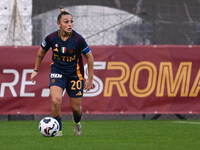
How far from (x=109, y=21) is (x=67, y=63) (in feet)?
20.3

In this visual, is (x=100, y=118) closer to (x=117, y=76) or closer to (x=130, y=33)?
(x=117, y=76)

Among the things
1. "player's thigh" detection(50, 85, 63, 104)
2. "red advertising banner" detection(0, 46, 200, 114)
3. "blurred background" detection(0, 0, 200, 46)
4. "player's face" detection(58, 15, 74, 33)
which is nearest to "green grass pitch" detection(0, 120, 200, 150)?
"player's thigh" detection(50, 85, 63, 104)

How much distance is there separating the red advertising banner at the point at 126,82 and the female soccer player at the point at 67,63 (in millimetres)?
4289

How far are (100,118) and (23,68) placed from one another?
7.09ft

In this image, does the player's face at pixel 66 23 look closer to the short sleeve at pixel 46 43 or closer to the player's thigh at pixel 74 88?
the short sleeve at pixel 46 43

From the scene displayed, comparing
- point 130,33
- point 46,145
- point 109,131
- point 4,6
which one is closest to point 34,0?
point 4,6

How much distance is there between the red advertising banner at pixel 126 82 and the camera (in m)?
13.7

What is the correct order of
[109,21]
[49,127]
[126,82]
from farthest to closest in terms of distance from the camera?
[109,21] → [126,82] → [49,127]

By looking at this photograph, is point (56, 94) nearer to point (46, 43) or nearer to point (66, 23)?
point (46, 43)

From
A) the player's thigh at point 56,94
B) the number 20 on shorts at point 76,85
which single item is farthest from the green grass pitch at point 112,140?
the number 20 on shorts at point 76,85

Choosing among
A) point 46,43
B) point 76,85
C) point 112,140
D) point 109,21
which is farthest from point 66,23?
point 109,21

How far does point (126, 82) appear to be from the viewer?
13.8 metres

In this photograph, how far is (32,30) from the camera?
51.6ft

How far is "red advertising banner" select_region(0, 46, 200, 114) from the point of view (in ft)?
45.0
